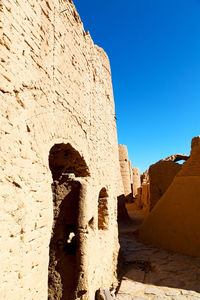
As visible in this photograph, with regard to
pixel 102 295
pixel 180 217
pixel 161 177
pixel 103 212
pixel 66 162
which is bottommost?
pixel 102 295

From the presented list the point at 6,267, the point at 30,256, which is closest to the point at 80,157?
the point at 30,256

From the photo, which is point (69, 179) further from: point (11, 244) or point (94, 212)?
point (11, 244)

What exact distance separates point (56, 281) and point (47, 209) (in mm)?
1567

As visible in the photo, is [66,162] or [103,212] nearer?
[66,162]

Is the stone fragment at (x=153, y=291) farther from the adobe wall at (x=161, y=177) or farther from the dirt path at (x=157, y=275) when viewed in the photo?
the adobe wall at (x=161, y=177)

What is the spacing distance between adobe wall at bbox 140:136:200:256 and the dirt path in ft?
1.27

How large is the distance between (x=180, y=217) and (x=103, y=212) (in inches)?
135

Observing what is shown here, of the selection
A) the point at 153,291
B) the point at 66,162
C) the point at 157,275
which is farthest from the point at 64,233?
the point at 157,275

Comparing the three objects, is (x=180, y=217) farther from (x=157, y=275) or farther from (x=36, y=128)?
(x=36, y=128)

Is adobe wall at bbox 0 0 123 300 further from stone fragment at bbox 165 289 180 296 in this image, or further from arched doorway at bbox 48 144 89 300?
stone fragment at bbox 165 289 180 296

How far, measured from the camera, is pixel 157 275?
5.07 metres

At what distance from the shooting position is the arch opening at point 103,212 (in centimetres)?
490

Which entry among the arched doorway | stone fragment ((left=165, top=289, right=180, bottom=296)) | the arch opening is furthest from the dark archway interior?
stone fragment ((left=165, top=289, right=180, bottom=296))

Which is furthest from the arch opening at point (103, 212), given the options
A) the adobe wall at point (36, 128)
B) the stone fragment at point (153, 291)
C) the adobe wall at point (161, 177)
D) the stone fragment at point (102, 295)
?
the adobe wall at point (161, 177)
